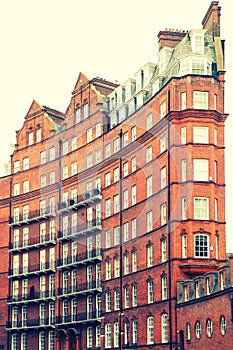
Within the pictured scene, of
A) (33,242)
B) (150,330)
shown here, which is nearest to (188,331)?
(150,330)

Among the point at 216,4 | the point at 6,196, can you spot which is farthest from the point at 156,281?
the point at 6,196

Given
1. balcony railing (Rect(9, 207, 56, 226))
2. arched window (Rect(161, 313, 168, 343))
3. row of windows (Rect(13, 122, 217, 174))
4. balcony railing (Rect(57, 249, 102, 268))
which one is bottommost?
arched window (Rect(161, 313, 168, 343))

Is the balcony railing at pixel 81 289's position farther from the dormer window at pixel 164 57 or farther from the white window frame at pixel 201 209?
the dormer window at pixel 164 57

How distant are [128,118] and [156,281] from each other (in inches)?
636

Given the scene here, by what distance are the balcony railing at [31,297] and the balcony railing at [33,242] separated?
504 centimetres

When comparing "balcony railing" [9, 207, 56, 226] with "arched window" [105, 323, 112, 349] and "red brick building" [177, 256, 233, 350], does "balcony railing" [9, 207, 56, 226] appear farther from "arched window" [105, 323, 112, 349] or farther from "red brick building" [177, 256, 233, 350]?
"red brick building" [177, 256, 233, 350]

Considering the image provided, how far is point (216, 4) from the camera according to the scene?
5944cm

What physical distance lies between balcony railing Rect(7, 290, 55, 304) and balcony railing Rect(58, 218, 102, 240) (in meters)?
5.95

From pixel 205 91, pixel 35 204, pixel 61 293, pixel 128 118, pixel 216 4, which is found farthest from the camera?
pixel 35 204

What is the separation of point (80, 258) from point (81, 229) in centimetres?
285

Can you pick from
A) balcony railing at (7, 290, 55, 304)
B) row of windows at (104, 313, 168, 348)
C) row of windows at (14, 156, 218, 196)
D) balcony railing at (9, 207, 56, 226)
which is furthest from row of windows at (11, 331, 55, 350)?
row of windows at (14, 156, 218, 196)

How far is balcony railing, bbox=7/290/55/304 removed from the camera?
76.1 meters

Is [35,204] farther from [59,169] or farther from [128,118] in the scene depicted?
[128,118]

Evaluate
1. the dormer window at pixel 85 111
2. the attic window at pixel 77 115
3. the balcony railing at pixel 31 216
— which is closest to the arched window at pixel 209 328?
the balcony railing at pixel 31 216
